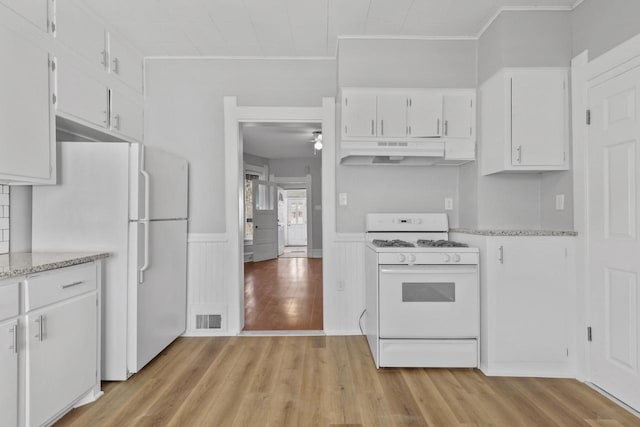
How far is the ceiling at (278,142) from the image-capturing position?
6086 millimetres

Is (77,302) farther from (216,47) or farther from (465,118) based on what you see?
(465,118)

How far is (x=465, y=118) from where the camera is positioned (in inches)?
110

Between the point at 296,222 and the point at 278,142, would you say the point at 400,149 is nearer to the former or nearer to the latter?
the point at 278,142

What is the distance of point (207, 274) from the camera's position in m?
3.14

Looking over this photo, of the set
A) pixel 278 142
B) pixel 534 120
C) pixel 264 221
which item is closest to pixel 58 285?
pixel 534 120

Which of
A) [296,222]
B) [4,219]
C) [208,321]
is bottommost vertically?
[208,321]

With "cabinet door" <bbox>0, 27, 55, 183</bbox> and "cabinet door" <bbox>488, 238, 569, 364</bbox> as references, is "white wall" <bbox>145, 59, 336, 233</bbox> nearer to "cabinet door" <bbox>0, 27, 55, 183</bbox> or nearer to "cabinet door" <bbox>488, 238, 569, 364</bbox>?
"cabinet door" <bbox>0, 27, 55, 183</bbox>

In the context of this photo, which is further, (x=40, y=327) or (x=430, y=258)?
(x=430, y=258)

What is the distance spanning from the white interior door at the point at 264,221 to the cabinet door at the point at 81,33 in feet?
17.4

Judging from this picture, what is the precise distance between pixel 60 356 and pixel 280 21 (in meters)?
2.59

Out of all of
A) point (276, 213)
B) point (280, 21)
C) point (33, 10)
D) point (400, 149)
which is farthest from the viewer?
point (276, 213)

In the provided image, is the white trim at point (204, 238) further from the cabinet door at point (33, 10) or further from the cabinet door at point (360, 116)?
the cabinet door at point (33, 10)

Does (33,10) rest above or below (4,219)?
above

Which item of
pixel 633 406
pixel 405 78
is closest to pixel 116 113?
pixel 405 78
